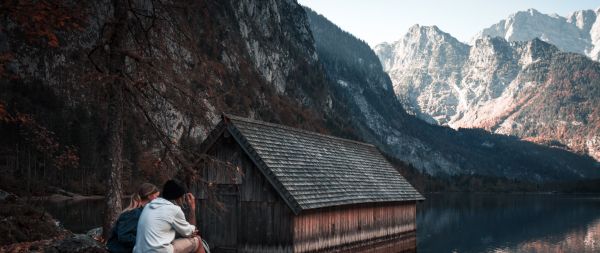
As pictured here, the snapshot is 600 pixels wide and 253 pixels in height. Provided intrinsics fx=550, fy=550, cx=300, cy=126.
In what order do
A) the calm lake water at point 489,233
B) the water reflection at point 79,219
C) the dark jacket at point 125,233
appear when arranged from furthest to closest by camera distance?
the calm lake water at point 489,233, the water reflection at point 79,219, the dark jacket at point 125,233

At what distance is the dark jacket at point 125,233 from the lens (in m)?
9.37

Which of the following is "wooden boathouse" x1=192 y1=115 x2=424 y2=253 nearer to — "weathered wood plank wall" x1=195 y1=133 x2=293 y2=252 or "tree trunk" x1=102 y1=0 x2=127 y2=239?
"weathered wood plank wall" x1=195 y1=133 x2=293 y2=252

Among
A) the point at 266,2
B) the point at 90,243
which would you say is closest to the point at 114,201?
the point at 90,243

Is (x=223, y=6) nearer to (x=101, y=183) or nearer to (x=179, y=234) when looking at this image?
Result: (x=101, y=183)

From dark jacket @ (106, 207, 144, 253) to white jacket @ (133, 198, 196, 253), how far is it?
419 millimetres

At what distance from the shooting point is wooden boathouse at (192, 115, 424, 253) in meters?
23.1

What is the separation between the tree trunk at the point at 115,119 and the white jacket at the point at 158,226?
8.01 metres

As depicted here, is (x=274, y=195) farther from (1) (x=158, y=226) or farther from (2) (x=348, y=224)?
(1) (x=158, y=226)

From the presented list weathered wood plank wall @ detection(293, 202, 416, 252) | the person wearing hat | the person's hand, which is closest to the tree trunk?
the person's hand

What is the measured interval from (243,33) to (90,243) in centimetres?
14605

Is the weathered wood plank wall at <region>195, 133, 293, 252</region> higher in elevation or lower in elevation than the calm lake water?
higher

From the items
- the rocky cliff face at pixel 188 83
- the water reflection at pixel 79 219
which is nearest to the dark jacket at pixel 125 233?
the rocky cliff face at pixel 188 83

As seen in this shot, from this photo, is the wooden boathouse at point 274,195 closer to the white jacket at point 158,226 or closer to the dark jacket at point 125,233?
the dark jacket at point 125,233

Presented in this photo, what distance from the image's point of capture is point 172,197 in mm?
9047
